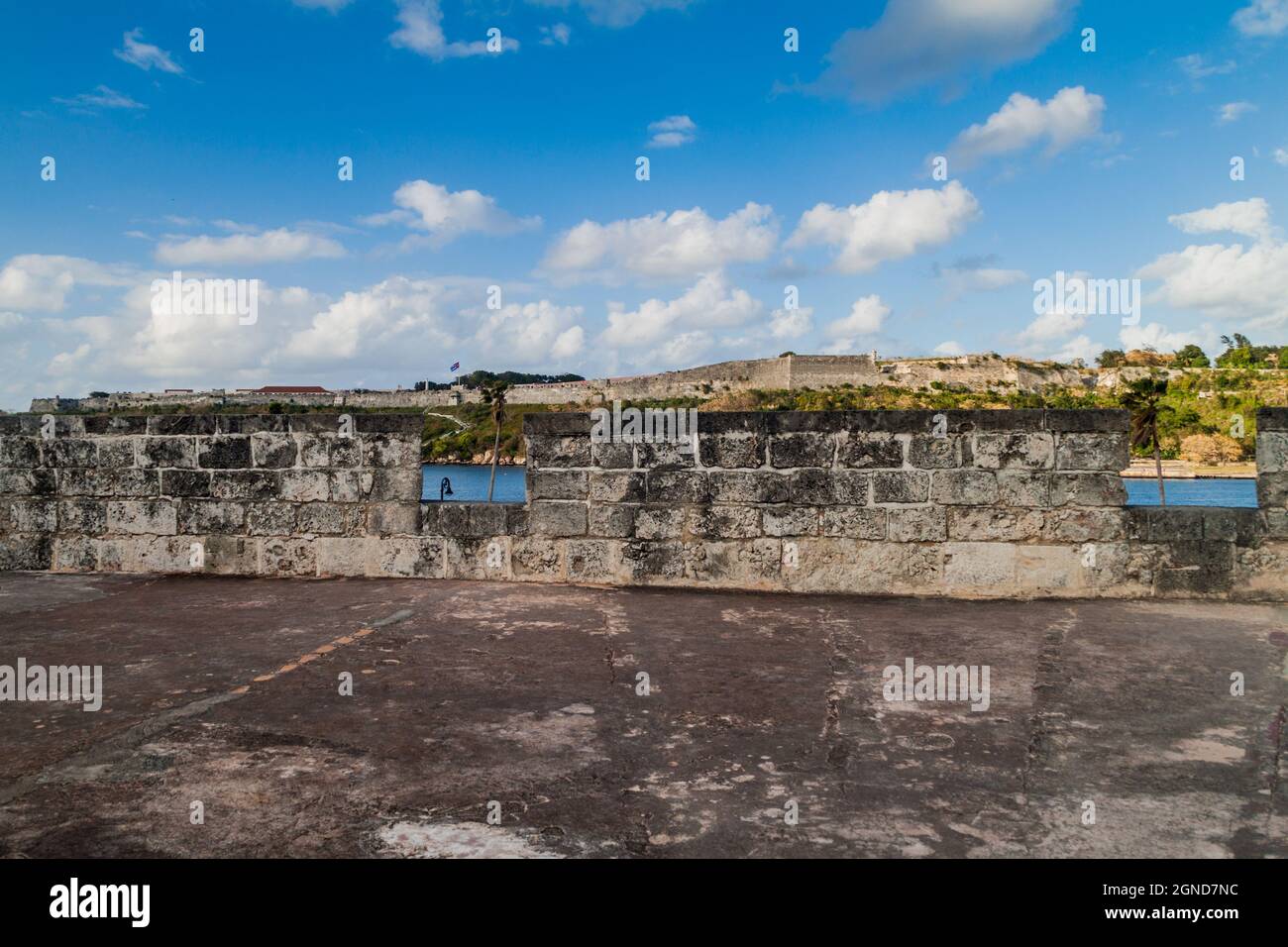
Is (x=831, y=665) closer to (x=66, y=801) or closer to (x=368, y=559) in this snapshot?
(x=66, y=801)

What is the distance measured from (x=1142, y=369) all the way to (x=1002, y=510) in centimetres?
10351

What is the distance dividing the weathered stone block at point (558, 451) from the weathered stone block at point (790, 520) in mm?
1528

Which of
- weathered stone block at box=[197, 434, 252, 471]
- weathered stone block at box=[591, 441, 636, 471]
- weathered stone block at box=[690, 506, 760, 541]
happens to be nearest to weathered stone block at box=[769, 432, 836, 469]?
weathered stone block at box=[690, 506, 760, 541]

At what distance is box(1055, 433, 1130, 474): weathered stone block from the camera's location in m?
5.87

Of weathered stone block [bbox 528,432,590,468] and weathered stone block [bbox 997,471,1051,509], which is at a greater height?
weathered stone block [bbox 528,432,590,468]

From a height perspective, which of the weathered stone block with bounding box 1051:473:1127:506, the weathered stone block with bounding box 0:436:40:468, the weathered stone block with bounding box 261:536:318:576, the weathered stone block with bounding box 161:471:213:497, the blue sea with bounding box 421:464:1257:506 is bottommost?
the blue sea with bounding box 421:464:1257:506

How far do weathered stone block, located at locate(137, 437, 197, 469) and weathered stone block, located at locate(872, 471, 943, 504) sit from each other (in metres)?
5.86

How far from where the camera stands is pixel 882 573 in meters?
6.14

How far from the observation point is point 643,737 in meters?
3.22

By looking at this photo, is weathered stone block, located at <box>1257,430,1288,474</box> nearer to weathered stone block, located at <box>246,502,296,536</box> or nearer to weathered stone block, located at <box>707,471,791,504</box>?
weathered stone block, located at <box>707,471,791,504</box>

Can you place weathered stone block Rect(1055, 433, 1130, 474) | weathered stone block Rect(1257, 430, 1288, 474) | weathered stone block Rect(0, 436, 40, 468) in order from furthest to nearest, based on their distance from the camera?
weathered stone block Rect(0, 436, 40, 468) → weathered stone block Rect(1055, 433, 1130, 474) → weathered stone block Rect(1257, 430, 1288, 474)

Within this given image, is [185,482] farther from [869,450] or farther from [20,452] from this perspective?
[869,450]

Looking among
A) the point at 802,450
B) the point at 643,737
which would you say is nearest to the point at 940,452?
the point at 802,450

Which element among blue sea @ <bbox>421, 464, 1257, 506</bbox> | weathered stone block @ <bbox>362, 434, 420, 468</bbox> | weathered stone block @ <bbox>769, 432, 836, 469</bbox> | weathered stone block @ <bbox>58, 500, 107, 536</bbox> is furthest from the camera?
blue sea @ <bbox>421, 464, 1257, 506</bbox>
